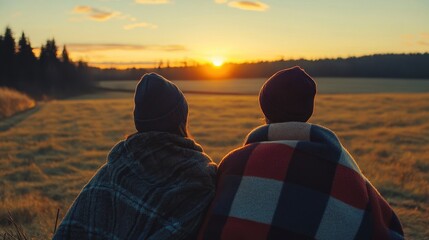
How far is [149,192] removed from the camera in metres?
2.46

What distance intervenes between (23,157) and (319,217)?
13896mm

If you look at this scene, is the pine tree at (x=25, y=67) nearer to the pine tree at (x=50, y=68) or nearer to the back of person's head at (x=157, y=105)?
the pine tree at (x=50, y=68)

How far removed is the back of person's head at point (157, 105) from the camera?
2549 millimetres

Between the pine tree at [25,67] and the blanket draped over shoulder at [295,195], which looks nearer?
the blanket draped over shoulder at [295,195]

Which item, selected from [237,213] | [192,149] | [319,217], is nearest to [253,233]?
[237,213]

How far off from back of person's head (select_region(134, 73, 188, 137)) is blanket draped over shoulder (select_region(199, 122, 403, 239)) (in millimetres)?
498

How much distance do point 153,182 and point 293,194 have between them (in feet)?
2.51

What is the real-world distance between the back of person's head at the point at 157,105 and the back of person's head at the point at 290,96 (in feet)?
1.68

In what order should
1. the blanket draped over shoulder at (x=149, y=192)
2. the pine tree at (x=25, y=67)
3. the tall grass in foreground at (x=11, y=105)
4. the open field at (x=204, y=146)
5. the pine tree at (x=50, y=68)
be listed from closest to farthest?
the blanket draped over shoulder at (x=149, y=192) < the open field at (x=204, y=146) < the tall grass in foreground at (x=11, y=105) < the pine tree at (x=25, y=67) < the pine tree at (x=50, y=68)

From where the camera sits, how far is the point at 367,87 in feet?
188

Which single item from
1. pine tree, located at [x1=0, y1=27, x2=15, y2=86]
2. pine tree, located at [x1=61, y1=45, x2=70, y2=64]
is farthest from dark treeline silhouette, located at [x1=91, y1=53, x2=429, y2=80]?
pine tree, located at [x1=0, y1=27, x2=15, y2=86]

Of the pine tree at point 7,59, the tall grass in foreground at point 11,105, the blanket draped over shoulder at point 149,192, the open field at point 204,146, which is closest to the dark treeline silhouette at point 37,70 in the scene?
the pine tree at point 7,59

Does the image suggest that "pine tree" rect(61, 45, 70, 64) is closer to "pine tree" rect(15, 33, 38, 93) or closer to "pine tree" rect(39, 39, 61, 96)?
"pine tree" rect(39, 39, 61, 96)

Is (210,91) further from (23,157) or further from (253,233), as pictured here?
(253,233)
